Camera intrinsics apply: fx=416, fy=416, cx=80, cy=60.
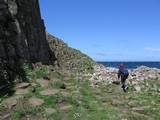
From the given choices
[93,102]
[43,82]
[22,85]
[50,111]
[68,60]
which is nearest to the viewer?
[50,111]

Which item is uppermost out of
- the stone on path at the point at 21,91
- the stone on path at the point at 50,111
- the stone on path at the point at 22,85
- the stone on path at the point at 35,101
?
the stone on path at the point at 22,85

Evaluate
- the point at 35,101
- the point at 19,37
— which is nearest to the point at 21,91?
the point at 35,101

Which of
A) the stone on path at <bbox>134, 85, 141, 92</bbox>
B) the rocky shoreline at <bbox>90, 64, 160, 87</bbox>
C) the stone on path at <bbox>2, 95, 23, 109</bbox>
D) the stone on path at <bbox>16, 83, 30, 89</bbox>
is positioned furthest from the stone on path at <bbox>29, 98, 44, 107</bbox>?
the stone on path at <bbox>134, 85, 141, 92</bbox>

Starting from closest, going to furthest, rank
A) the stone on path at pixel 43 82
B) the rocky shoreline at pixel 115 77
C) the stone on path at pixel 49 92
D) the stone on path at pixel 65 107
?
the stone on path at pixel 65 107 → the stone on path at pixel 49 92 → the stone on path at pixel 43 82 → the rocky shoreline at pixel 115 77

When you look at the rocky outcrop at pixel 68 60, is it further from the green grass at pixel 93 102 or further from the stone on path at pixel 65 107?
the stone on path at pixel 65 107

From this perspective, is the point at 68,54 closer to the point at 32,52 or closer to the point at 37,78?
the point at 32,52

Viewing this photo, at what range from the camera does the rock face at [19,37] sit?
28578 millimetres

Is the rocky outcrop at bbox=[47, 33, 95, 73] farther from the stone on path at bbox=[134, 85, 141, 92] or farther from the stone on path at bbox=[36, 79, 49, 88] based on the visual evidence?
the stone on path at bbox=[36, 79, 49, 88]

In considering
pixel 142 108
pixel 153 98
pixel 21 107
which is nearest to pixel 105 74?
pixel 153 98

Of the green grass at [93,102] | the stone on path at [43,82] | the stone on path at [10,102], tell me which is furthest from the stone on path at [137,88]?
the stone on path at [10,102]

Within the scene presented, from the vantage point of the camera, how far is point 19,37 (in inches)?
1220

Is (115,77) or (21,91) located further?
(115,77)

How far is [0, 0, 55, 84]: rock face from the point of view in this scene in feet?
93.8

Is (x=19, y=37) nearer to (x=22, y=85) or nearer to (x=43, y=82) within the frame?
(x=43, y=82)
